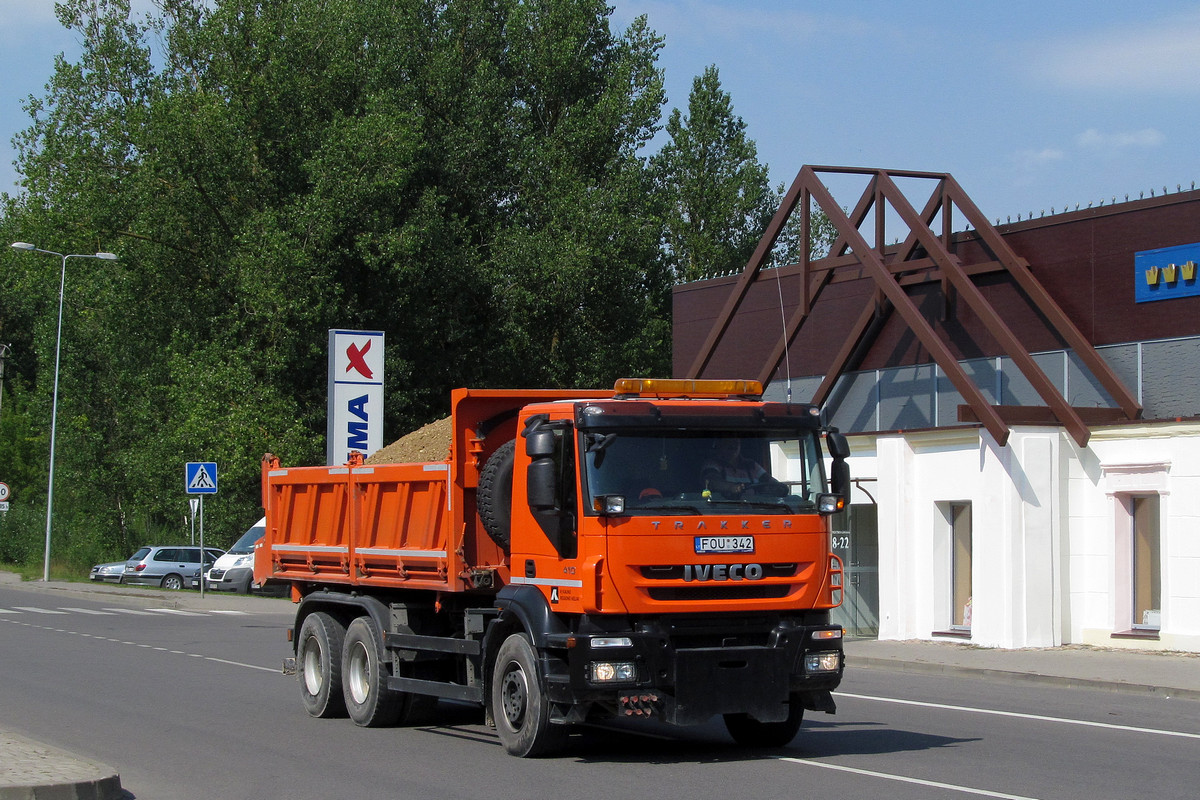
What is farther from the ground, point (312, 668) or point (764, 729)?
point (312, 668)

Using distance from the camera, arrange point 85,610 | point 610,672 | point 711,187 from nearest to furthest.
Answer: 1. point 610,672
2. point 85,610
3. point 711,187

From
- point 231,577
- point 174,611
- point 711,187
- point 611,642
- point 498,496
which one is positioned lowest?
point 174,611

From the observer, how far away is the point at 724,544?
9.85 meters

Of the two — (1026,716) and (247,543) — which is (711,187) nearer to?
Result: (247,543)

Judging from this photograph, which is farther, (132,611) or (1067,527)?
(132,611)

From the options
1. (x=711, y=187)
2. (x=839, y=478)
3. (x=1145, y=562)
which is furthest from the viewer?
(x=711, y=187)

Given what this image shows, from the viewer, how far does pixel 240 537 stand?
135 feet

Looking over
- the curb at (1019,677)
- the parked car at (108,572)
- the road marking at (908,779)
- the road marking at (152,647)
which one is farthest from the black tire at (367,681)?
the parked car at (108,572)

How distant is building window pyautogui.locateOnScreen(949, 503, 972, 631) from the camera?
22.4 metres

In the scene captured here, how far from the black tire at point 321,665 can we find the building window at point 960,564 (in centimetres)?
1219

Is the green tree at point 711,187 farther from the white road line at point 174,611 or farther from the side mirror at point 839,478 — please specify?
the side mirror at point 839,478

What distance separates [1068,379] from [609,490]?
50.1 ft

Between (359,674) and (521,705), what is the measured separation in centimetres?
312

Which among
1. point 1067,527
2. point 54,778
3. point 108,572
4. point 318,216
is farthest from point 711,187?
point 54,778
